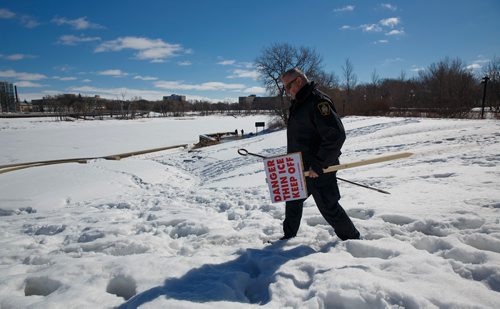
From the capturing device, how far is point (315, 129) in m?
3.03

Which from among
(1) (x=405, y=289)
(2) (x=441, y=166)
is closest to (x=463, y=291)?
(1) (x=405, y=289)

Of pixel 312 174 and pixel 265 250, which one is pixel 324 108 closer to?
pixel 312 174

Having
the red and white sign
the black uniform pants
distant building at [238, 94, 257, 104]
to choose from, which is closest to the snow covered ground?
the black uniform pants

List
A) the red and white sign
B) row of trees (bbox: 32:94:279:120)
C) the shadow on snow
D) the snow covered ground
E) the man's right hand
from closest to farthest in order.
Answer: the snow covered ground < the shadow on snow < the man's right hand < the red and white sign < row of trees (bbox: 32:94:279:120)

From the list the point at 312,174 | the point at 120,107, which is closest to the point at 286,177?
the point at 312,174

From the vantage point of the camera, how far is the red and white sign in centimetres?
313

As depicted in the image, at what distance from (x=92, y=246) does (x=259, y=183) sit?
189 inches

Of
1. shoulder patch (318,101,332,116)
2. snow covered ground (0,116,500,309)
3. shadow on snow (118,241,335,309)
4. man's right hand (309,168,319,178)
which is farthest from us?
man's right hand (309,168,319,178)

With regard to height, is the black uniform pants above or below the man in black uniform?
below

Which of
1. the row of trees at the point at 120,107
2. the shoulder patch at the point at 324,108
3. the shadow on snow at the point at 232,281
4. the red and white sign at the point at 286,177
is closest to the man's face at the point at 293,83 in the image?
the shoulder patch at the point at 324,108

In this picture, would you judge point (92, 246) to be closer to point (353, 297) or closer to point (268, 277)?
point (268, 277)

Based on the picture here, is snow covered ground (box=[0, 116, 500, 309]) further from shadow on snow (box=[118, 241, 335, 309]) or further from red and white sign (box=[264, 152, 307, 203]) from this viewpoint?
red and white sign (box=[264, 152, 307, 203])

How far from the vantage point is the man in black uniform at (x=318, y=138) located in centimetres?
288

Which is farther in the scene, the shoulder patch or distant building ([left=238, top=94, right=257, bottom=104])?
distant building ([left=238, top=94, right=257, bottom=104])
